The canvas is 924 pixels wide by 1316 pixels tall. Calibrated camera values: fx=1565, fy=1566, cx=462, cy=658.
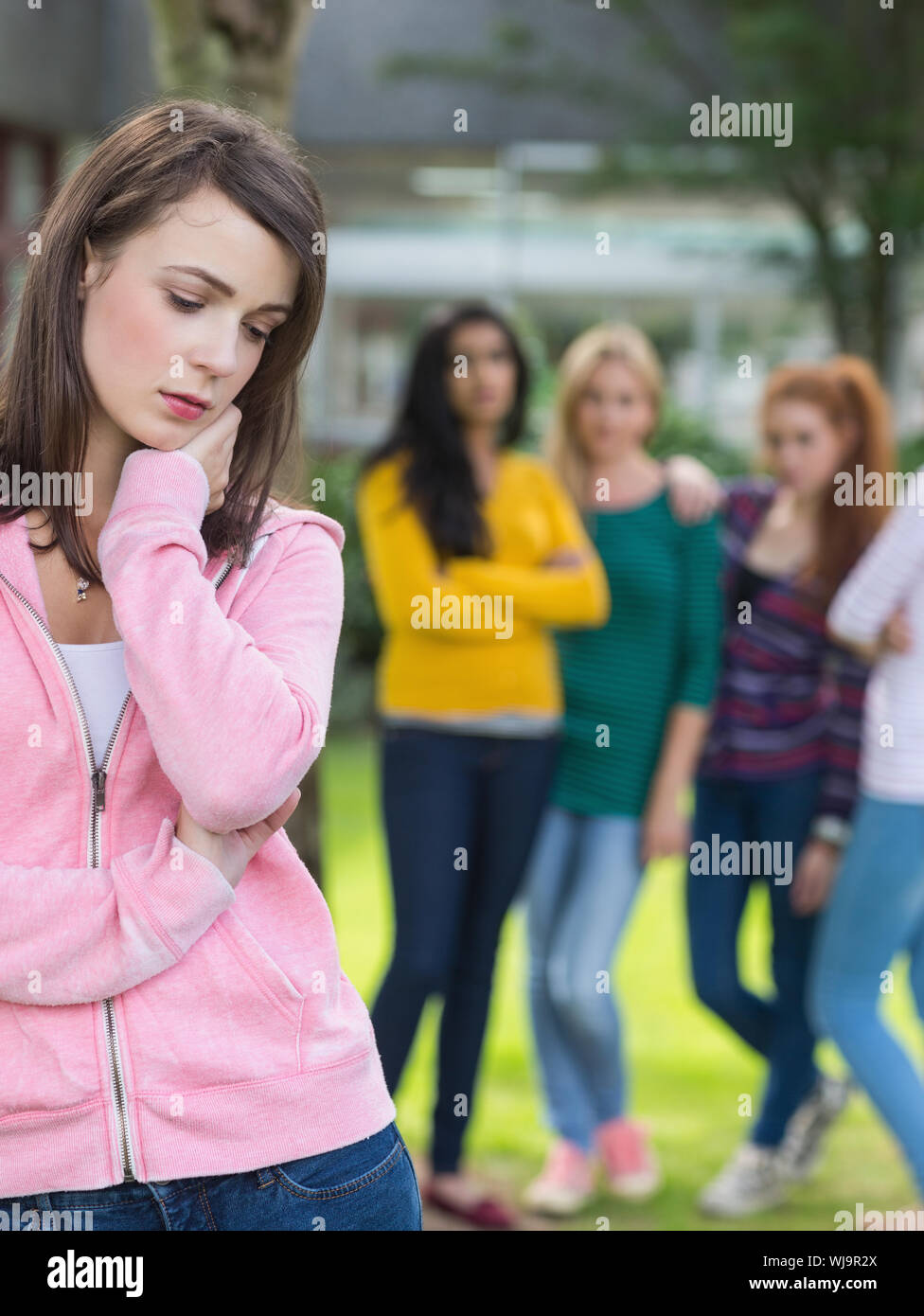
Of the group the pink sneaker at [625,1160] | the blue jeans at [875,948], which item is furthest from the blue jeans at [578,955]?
the blue jeans at [875,948]

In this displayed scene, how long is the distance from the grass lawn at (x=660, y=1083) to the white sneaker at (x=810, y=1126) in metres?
0.07

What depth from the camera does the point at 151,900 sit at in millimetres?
1327

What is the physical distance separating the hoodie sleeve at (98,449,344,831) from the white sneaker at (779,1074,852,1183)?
2.63m

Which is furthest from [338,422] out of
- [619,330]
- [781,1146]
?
[781,1146]

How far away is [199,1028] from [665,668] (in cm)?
240

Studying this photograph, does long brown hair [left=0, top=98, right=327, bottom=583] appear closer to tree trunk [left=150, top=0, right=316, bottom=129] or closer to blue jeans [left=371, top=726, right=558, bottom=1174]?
tree trunk [left=150, top=0, right=316, bottom=129]

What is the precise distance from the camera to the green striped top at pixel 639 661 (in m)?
3.61

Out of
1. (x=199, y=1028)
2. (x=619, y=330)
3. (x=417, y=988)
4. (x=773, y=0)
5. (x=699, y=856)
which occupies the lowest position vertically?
(x=417, y=988)

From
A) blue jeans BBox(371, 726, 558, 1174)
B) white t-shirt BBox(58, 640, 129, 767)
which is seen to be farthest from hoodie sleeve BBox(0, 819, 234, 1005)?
blue jeans BBox(371, 726, 558, 1174)

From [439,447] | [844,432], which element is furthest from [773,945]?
[439,447]

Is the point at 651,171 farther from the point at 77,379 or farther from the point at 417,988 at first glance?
the point at 77,379

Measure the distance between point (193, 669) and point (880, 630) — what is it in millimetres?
2103
